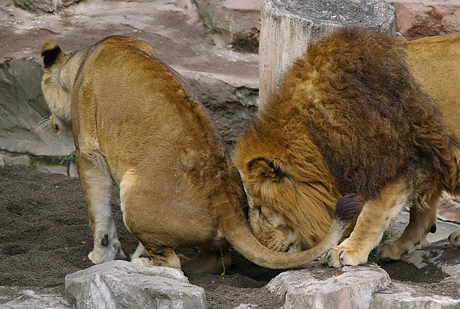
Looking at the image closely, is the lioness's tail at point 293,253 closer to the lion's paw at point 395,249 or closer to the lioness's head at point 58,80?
the lion's paw at point 395,249

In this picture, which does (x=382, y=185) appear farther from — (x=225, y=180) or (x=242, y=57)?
(x=242, y=57)

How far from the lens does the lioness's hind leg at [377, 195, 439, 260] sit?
14.0 ft

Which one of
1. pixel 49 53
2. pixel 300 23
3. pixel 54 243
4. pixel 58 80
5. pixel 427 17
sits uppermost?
pixel 300 23

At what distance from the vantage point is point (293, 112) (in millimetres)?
3621

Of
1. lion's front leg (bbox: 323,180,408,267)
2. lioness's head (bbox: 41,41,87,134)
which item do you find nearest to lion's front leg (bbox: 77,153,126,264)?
lioness's head (bbox: 41,41,87,134)

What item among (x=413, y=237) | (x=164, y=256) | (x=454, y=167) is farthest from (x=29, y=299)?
(x=413, y=237)

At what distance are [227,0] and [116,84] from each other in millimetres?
3516

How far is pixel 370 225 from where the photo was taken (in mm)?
3629

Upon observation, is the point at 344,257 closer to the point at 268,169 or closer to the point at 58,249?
the point at 268,169

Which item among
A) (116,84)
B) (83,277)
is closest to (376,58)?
(116,84)

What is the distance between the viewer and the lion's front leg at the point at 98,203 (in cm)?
430

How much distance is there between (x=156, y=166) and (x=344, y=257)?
131cm

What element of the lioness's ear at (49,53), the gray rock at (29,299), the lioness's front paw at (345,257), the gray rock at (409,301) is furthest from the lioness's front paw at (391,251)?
the lioness's ear at (49,53)

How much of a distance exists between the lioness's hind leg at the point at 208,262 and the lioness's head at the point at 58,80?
171 centimetres
